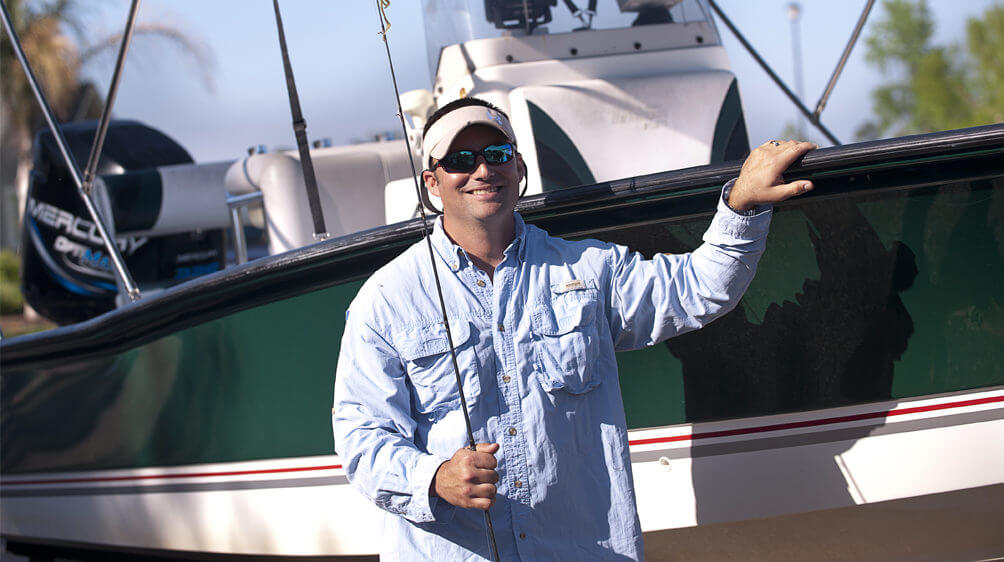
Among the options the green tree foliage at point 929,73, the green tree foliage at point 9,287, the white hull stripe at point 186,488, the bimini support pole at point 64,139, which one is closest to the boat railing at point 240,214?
the bimini support pole at point 64,139

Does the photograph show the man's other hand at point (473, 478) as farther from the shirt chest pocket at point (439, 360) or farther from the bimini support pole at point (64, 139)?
the bimini support pole at point (64, 139)

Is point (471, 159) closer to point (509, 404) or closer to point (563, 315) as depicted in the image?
point (563, 315)

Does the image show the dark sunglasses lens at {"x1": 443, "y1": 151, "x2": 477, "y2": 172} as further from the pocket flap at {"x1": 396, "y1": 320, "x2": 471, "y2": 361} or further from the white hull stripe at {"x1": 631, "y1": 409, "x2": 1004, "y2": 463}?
the white hull stripe at {"x1": 631, "y1": 409, "x2": 1004, "y2": 463}

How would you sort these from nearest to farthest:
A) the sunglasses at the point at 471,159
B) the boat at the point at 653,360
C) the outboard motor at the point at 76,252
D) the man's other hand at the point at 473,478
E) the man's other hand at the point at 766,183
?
the man's other hand at the point at 473,478 < the man's other hand at the point at 766,183 < the sunglasses at the point at 471,159 < the boat at the point at 653,360 < the outboard motor at the point at 76,252

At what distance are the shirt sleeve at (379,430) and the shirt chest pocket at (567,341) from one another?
281mm

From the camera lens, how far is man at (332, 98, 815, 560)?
5.93 feet

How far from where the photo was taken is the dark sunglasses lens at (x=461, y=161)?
1.89 metres

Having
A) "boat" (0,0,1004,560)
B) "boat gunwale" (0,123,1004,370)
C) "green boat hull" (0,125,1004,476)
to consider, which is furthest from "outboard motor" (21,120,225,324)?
"green boat hull" (0,125,1004,476)

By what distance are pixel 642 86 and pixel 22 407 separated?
2704 mm

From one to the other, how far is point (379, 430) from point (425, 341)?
20 centimetres

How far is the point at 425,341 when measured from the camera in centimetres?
185

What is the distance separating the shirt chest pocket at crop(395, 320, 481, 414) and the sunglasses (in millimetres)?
322

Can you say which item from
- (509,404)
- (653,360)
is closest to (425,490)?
(509,404)

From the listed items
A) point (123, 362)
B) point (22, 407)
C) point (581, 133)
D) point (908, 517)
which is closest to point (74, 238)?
point (22, 407)
